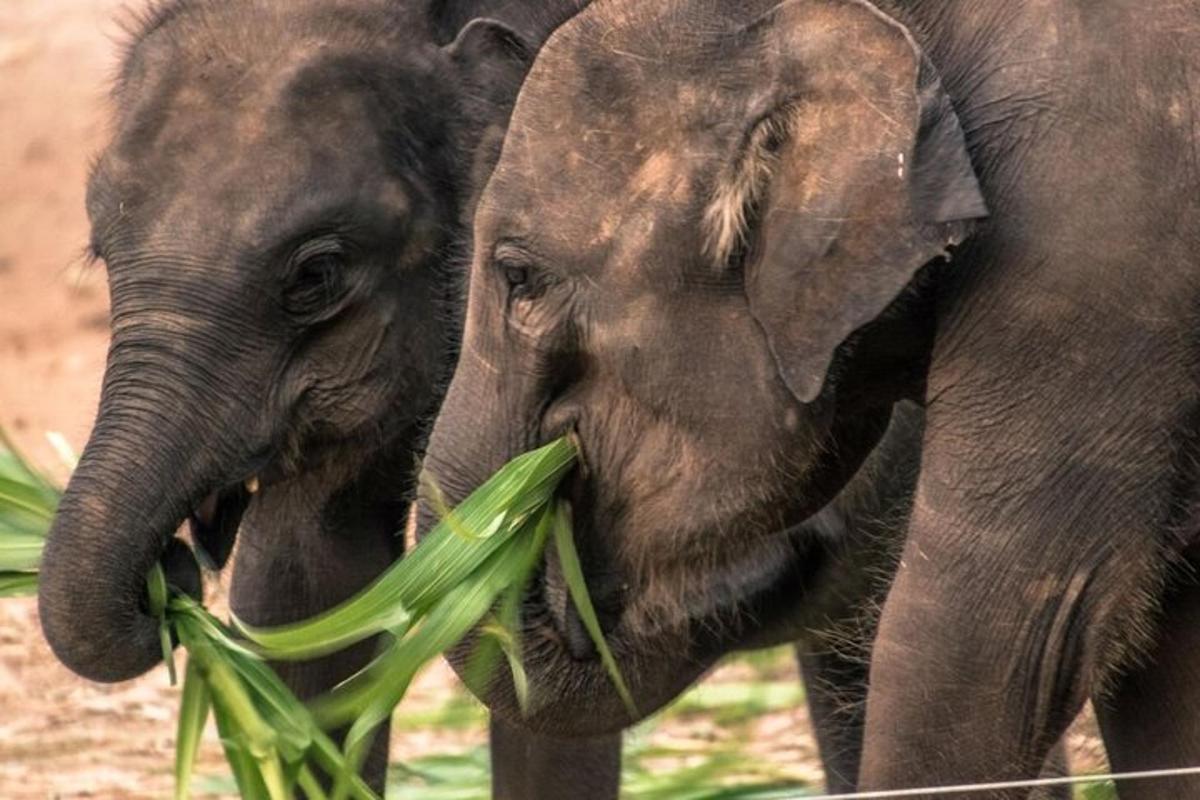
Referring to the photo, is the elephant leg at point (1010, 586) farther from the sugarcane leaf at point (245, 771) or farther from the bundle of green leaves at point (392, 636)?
the sugarcane leaf at point (245, 771)

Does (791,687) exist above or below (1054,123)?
below

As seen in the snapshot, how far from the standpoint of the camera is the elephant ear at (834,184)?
3.49 m

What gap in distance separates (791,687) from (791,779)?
904mm

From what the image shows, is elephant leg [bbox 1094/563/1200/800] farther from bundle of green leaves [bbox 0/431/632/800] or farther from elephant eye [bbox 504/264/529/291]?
elephant eye [bbox 504/264/529/291]

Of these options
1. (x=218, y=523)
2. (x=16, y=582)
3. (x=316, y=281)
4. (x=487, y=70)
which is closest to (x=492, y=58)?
(x=487, y=70)

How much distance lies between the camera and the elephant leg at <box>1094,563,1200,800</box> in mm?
3842

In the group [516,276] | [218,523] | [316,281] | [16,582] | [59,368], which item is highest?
[516,276]

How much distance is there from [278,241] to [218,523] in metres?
0.45

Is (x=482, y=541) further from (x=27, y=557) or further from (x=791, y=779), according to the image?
(x=791, y=779)

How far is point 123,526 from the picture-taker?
13.5ft

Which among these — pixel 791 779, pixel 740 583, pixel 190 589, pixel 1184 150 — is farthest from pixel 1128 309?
pixel 791 779

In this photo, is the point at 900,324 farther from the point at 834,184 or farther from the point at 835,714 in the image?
the point at 835,714

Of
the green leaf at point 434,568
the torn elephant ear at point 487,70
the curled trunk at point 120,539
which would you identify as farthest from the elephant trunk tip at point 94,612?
the torn elephant ear at point 487,70

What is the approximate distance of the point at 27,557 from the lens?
165 inches
